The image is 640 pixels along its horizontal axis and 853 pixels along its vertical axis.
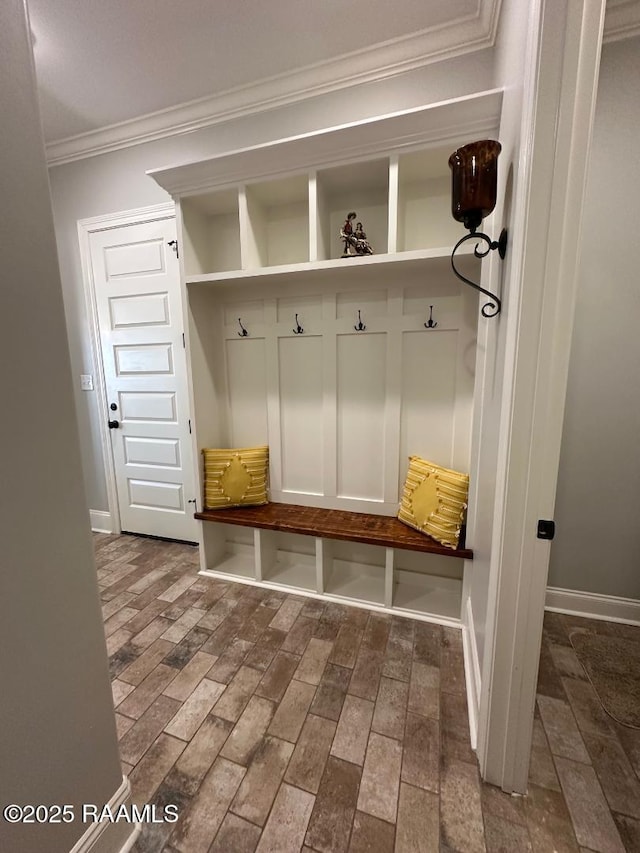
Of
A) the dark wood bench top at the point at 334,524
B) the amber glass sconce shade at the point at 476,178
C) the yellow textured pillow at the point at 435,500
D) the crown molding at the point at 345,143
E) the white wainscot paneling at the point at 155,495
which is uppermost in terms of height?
the crown molding at the point at 345,143

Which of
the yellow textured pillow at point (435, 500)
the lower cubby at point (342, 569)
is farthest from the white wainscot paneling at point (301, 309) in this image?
the lower cubby at point (342, 569)

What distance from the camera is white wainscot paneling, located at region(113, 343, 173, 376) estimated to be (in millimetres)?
2568

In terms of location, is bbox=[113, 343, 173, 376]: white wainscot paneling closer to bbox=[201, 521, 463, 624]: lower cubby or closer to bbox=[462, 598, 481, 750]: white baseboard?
bbox=[201, 521, 463, 624]: lower cubby

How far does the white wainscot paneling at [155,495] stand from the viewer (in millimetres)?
2740

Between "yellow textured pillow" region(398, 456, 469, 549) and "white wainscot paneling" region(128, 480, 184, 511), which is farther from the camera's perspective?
"white wainscot paneling" region(128, 480, 184, 511)

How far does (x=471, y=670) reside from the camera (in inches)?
59.3

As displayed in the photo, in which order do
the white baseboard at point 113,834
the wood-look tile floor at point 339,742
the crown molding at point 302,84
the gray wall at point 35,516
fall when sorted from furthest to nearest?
1. the crown molding at point 302,84
2. the wood-look tile floor at point 339,742
3. the white baseboard at point 113,834
4. the gray wall at point 35,516

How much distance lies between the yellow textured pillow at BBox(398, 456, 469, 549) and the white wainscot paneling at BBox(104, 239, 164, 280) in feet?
7.23

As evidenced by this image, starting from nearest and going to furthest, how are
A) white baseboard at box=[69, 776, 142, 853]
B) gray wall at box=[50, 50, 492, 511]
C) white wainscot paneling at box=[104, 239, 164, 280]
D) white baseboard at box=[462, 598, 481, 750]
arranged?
white baseboard at box=[69, 776, 142, 853], white baseboard at box=[462, 598, 481, 750], gray wall at box=[50, 50, 492, 511], white wainscot paneling at box=[104, 239, 164, 280]

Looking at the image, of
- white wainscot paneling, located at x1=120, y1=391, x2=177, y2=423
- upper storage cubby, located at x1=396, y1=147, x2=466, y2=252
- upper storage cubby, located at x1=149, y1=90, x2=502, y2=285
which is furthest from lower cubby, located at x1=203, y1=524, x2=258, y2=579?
upper storage cubby, located at x1=396, y1=147, x2=466, y2=252

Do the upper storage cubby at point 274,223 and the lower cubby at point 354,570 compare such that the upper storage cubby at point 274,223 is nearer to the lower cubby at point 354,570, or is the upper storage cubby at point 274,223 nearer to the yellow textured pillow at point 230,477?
the yellow textured pillow at point 230,477

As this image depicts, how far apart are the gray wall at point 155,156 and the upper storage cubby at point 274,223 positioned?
15.8 inches

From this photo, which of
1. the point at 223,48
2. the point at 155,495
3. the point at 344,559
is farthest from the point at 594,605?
the point at 223,48

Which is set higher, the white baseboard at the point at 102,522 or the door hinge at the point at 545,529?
the door hinge at the point at 545,529
